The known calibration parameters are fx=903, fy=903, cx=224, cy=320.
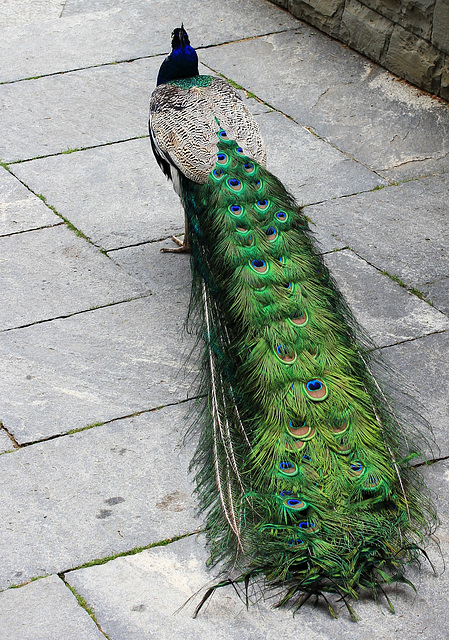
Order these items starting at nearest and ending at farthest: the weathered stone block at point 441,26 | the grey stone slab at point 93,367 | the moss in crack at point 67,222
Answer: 1. the grey stone slab at point 93,367
2. the moss in crack at point 67,222
3. the weathered stone block at point 441,26

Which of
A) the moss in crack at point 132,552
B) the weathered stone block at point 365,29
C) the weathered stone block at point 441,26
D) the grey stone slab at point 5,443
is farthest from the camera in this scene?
the weathered stone block at point 365,29

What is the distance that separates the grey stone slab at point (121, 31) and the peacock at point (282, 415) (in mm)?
3603

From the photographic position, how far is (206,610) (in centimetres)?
320

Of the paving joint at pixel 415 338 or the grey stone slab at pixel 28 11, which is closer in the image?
the paving joint at pixel 415 338

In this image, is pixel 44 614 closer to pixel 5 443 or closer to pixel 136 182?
pixel 5 443

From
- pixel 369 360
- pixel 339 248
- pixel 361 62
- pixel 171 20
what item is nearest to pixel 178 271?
pixel 339 248

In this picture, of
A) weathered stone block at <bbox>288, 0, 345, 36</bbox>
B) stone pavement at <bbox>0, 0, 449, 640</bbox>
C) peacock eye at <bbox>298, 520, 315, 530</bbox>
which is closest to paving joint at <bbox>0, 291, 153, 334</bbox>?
stone pavement at <bbox>0, 0, 449, 640</bbox>

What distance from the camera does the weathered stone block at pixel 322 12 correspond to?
7953 millimetres

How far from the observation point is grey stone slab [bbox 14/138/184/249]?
18.6ft

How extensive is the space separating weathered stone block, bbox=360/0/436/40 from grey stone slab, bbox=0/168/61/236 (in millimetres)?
3313

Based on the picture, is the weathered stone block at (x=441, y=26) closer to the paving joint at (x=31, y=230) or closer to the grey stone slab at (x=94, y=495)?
the paving joint at (x=31, y=230)

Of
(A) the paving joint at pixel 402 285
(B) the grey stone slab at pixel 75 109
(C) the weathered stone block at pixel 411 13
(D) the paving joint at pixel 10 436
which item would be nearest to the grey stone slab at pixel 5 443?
(D) the paving joint at pixel 10 436

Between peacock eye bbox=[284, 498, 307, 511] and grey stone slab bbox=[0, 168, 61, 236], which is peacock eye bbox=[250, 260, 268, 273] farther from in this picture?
grey stone slab bbox=[0, 168, 61, 236]

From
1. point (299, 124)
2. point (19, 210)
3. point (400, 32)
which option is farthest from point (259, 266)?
point (400, 32)
